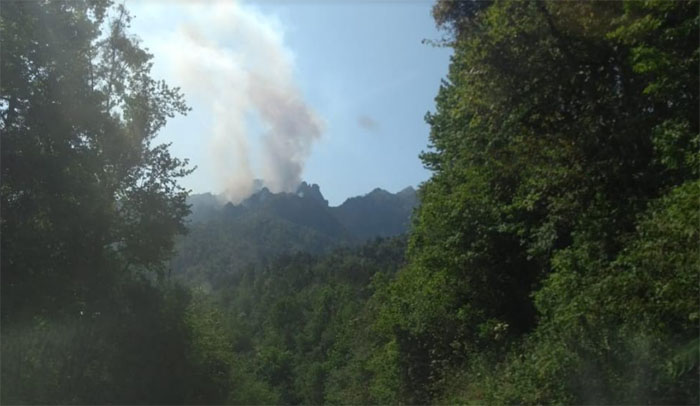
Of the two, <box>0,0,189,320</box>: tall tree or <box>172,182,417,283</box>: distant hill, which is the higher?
<box>172,182,417,283</box>: distant hill

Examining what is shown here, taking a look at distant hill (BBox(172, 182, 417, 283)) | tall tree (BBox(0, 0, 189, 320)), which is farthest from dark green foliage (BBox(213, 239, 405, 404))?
tall tree (BBox(0, 0, 189, 320))

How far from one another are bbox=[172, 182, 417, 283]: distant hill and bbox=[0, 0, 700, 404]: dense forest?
72.1 m

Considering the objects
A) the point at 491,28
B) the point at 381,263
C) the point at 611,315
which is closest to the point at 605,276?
the point at 611,315

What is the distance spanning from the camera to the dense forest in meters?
11.1

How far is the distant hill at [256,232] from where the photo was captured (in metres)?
118

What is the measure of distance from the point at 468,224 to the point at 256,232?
5268 inches

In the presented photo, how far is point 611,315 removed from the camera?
36.3ft

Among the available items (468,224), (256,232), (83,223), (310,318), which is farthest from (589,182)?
(256,232)

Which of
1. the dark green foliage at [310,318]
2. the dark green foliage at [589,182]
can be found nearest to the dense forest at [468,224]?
the dark green foliage at [589,182]

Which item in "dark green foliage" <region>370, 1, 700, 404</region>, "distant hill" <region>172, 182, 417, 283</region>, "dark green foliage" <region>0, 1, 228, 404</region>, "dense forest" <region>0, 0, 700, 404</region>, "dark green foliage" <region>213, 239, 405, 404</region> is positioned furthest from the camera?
"distant hill" <region>172, 182, 417, 283</region>

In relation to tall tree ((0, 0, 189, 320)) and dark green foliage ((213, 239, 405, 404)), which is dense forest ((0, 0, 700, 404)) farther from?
dark green foliage ((213, 239, 405, 404))

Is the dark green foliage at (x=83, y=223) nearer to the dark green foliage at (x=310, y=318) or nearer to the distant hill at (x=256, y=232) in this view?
the dark green foliage at (x=310, y=318)

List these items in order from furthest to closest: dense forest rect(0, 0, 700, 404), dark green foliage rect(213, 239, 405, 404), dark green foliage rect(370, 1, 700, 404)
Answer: dark green foliage rect(213, 239, 405, 404), dense forest rect(0, 0, 700, 404), dark green foliage rect(370, 1, 700, 404)

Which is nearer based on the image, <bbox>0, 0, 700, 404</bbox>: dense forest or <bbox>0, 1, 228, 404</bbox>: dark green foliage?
<bbox>0, 0, 700, 404</bbox>: dense forest
